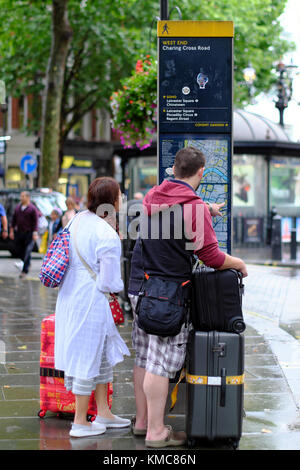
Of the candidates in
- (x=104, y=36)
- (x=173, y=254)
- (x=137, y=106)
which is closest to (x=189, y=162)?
(x=173, y=254)

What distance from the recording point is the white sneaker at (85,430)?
4.78 meters

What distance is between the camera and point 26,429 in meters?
4.98

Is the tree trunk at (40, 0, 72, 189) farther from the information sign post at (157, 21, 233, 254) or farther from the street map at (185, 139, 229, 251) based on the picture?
the street map at (185, 139, 229, 251)

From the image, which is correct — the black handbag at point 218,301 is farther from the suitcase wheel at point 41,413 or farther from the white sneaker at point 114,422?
the suitcase wheel at point 41,413

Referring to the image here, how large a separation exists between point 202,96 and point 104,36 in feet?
82.2

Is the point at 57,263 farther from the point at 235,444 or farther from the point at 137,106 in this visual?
the point at 137,106

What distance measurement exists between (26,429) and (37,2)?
80.4 ft

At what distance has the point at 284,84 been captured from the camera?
82.4 feet

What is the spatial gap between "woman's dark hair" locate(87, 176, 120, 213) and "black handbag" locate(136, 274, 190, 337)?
71 centimetres

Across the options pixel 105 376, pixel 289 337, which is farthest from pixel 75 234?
pixel 289 337

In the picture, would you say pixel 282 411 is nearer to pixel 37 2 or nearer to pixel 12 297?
pixel 12 297

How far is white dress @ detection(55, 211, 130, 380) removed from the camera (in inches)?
187

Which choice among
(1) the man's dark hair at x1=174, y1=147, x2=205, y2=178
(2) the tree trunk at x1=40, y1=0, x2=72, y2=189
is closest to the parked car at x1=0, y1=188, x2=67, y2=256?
(2) the tree trunk at x1=40, y1=0, x2=72, y2=189

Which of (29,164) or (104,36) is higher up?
(104,36)
